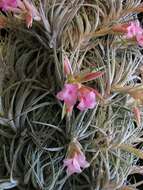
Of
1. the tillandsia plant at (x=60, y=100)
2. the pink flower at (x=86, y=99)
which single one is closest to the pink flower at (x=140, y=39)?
the tillandsia plant at (x=60, y=100)

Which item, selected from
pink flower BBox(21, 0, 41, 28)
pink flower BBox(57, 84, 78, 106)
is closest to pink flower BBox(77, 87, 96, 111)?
pink flower BBox(57, 84, 78, 106)

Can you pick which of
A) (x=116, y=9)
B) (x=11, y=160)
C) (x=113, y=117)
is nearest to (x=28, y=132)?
(x=11, y=160)

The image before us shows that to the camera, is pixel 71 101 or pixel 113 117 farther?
pixel 113 117

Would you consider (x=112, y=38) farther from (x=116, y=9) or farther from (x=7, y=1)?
(x=7, y=1)

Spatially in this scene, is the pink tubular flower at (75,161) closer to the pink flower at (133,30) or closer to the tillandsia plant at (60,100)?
the tillandsia plant at (60,100)

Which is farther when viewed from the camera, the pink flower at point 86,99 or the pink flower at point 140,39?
the pink flower at point 140,39

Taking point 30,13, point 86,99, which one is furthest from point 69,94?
point 30,13
